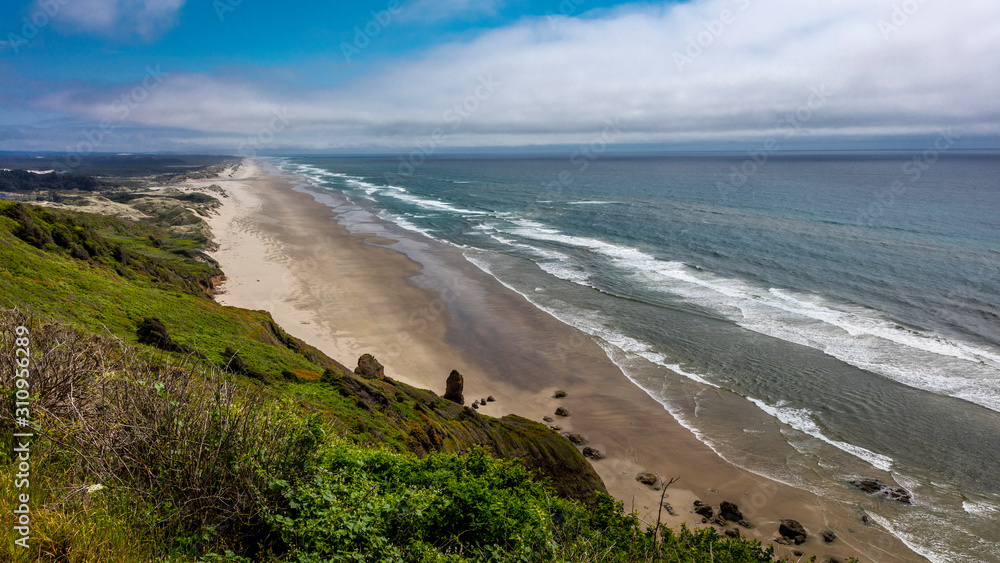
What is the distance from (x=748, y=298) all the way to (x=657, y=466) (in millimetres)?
23587

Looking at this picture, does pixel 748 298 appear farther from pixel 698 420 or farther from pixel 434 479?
pixel 434 479

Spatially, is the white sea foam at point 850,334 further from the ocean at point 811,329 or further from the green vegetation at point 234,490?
the green vegetation at point 234,490

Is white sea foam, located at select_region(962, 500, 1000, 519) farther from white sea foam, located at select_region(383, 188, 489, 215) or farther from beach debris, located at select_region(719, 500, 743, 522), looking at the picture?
white sea foam, located at select_region(383, 188, 489, 215)

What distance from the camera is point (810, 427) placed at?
71.2ft

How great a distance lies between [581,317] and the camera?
111 ft

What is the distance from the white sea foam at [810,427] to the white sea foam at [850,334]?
23.4 feet

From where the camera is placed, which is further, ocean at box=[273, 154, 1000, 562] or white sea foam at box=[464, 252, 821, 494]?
white sea foam at box=[464, 252, 821, 494]

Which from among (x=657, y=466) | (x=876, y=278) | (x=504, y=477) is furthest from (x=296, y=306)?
(x=876, y=278)

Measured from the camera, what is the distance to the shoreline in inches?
679

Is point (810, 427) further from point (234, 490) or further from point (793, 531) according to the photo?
point (234, 490)

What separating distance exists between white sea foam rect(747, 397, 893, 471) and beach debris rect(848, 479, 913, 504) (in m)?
1.26

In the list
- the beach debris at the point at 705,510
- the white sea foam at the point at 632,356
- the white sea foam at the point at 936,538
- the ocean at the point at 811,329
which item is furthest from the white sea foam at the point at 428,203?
the white sea foam at the point at 936,538

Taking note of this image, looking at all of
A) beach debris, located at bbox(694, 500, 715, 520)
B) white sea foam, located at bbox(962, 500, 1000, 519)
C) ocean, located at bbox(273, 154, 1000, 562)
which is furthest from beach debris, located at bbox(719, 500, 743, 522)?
white sea foam, located at bbox(962, 500, 1000, 519)

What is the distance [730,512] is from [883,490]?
6.05m
